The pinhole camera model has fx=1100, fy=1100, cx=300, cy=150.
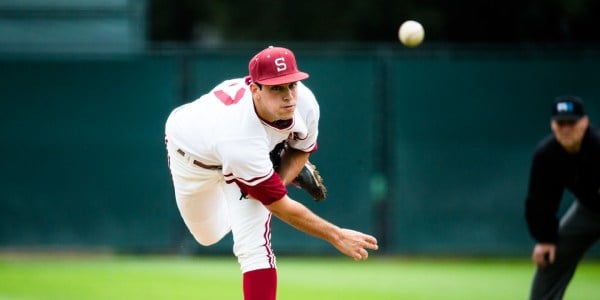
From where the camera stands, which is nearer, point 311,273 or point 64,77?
point 311,273

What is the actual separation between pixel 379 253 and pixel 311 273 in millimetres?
1894

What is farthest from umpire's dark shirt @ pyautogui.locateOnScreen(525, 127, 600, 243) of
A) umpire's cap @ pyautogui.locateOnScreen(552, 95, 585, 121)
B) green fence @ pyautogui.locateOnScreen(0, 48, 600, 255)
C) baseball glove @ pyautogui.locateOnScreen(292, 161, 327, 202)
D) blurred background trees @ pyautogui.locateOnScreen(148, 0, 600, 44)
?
blurred background trees @ pyautogui.locateOnScreen(148, 0, 600, 44)

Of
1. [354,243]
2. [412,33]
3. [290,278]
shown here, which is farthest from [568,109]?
[290,278]

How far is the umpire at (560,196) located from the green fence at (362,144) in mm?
5800

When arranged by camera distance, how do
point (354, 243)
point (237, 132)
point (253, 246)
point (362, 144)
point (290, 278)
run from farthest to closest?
point (362, 144), point (290, 278), point (253, 246), point (237, 132), point (354, 243)

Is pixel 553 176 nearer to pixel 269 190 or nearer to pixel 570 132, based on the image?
pixel 570 132

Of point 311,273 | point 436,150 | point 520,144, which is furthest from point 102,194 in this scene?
point 520,144

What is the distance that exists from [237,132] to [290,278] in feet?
18.1

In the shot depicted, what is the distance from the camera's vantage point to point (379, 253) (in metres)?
14.3

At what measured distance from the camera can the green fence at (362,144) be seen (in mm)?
14195

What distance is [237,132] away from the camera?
6879 mm

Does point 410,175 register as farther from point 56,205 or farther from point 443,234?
point 56,205

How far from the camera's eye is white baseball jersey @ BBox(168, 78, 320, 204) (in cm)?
683

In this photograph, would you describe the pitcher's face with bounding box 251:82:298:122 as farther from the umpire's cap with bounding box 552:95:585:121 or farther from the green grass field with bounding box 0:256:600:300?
the green grass field with bounding box 0:256:600:300
